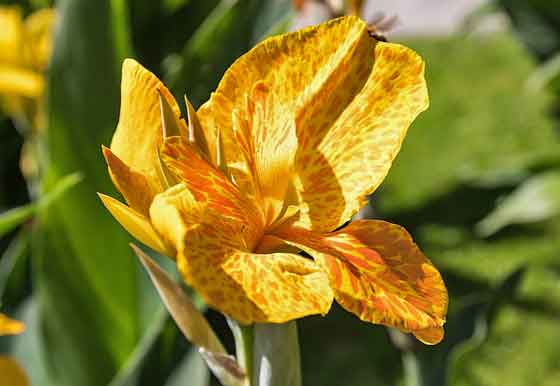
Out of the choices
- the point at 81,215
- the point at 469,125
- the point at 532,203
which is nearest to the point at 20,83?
the point at 81,215

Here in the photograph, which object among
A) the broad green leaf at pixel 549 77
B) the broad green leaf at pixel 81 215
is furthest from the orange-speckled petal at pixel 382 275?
the broad green leaf at pixel 549 77

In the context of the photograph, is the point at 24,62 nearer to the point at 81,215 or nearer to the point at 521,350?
the point at 81,215

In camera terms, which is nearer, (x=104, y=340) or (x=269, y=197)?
(x=269, y=197)

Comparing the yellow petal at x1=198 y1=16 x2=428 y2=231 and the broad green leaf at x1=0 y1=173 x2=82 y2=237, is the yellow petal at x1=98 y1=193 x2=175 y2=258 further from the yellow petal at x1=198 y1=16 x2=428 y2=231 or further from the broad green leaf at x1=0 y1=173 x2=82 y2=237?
the broad green leaf at x1=0 y1=173 x2=82 y2=237

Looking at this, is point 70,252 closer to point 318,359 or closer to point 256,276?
point 256,276

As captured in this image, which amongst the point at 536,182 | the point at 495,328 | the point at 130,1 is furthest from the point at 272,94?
the point at 495,328

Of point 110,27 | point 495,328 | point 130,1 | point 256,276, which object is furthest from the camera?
point 495,328
